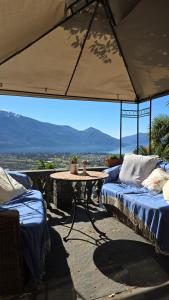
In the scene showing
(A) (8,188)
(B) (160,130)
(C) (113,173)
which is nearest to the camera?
(A) (8,188)

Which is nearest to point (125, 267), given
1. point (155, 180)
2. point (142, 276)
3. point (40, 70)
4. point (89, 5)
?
point (142, 276)

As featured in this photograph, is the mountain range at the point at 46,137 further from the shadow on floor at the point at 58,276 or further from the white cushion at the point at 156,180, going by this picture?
the shadow on floor at the point at 58,276

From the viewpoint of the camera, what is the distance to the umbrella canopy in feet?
9.77

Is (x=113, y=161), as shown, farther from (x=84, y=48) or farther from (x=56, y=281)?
(x=56, y=281)

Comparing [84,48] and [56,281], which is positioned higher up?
[84,48]

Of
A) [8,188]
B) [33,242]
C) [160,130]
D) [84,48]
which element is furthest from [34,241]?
[160,130]

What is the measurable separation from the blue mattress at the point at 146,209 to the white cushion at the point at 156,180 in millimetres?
103

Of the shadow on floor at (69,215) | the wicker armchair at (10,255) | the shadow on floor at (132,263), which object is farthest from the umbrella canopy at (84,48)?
the shadow on floor at (132,263)

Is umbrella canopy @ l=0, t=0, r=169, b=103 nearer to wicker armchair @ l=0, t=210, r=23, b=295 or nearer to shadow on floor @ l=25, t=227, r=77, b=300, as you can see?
wicker armchair @ l=0, t=210, r=23, b=295

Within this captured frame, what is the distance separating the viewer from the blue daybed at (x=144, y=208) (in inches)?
117

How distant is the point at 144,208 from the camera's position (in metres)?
3.24

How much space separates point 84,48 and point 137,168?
6.87 ft

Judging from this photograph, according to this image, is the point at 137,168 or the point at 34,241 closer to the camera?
the point at 34,241

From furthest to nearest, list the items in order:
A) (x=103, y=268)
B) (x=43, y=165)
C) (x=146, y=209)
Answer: (x=43, y=165) → (x=146, y=209) → (x=103, y=268)
